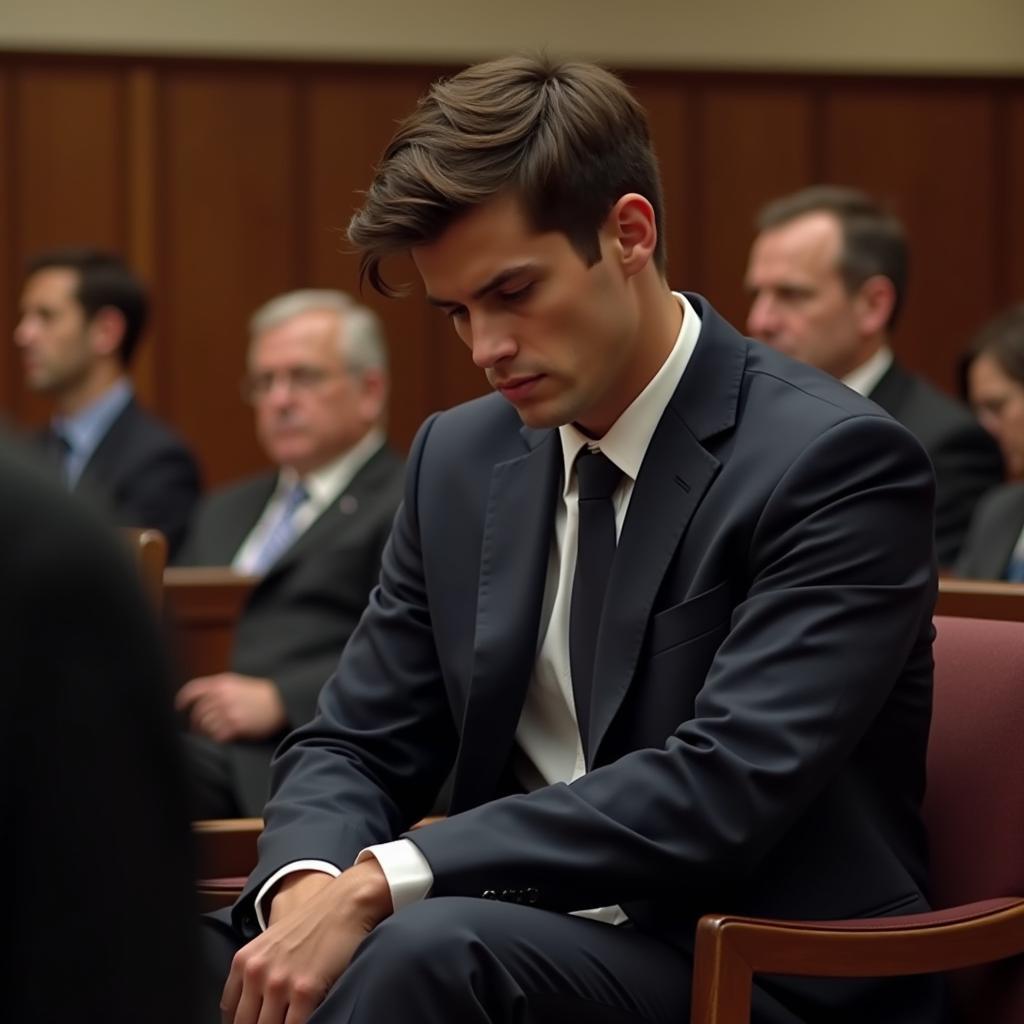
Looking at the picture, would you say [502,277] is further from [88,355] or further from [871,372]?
[88,355]

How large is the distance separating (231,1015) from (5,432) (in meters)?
1.36

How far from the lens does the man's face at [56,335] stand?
6.80 metres

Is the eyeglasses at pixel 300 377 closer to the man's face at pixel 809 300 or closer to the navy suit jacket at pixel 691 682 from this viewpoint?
the man's face at pixel 809 300

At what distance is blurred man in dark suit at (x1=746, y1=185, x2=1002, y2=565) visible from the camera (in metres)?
4.71

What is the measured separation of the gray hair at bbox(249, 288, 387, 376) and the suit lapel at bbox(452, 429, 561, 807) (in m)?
2.87

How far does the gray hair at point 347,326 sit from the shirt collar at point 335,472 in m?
0.20

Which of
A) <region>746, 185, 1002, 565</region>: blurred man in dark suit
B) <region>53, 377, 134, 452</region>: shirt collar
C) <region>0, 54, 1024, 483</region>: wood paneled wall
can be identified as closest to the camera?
<region>746, 185, 1002, 565</region>: blurred man in dark suit

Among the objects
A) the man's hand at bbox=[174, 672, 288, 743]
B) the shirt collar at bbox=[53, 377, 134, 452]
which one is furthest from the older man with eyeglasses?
the shirt collar at bbox=[53, 377, 134, 452]

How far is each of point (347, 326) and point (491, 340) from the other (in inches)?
127

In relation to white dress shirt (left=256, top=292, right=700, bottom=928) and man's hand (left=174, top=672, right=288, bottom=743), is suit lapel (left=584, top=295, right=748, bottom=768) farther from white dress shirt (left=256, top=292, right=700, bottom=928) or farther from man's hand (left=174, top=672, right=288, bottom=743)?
man's hand (left=174, top=672, right=288, bottom=743)

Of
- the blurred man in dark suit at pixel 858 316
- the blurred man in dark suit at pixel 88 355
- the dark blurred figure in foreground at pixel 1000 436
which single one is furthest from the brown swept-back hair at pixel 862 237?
the blurred man in dark suit at pixel 88 355

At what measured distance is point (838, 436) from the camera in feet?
6.92

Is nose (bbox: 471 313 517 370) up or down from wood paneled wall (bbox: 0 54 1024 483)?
down

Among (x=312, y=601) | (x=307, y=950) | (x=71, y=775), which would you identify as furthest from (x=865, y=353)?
(x=71, y=775)
